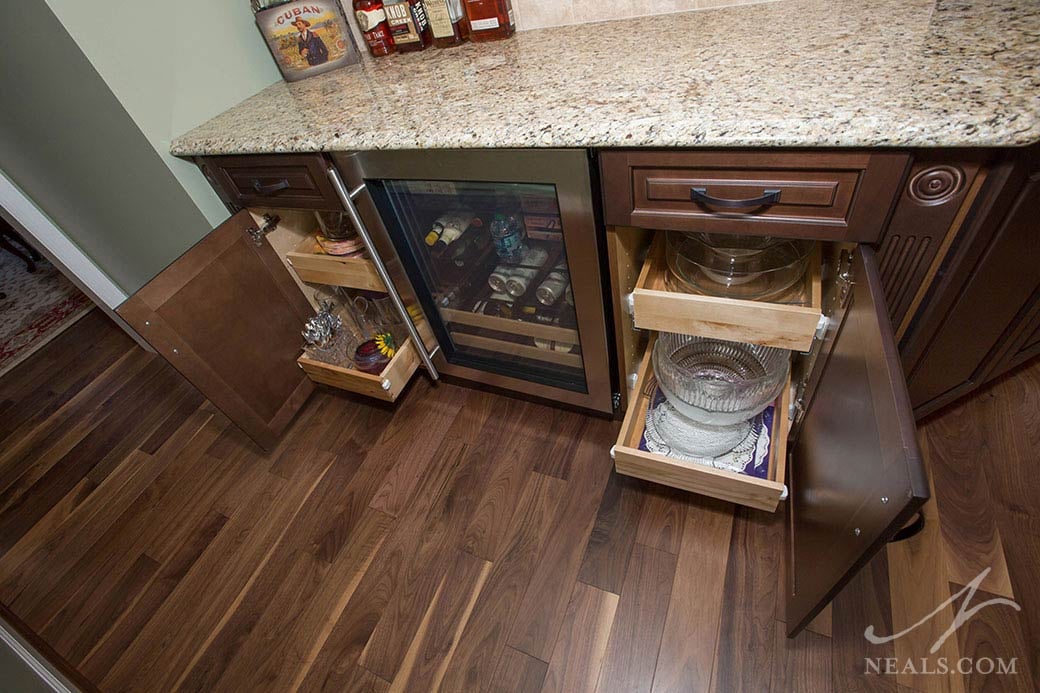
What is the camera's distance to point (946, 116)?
1.81ft

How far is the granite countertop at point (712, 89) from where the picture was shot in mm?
584

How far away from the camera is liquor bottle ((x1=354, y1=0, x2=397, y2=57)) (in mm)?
1194

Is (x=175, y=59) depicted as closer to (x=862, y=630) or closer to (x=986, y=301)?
(x=986, y=301)

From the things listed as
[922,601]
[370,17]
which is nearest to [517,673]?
[922,601]

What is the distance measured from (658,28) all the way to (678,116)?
1.63ft

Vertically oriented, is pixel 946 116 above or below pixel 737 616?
above

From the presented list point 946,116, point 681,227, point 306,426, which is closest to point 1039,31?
point 946,116

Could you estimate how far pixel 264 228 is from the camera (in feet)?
4.18

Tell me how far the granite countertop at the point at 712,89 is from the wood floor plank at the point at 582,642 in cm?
92

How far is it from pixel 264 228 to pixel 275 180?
0.79 ft

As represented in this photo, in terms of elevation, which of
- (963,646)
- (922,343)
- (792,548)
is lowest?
(963,646)

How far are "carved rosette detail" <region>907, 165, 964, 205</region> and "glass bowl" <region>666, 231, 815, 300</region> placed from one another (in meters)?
0.27

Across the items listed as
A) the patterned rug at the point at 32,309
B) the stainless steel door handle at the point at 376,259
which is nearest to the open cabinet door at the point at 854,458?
the stainless steel door handle at the point at 376,259

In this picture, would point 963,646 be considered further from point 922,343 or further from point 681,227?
point 681,227
